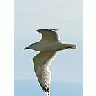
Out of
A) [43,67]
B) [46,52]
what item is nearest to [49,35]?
[46,52]

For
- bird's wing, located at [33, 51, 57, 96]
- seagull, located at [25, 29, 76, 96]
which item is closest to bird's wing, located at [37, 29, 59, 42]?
seagull, located at [25, 29, 76, 96]

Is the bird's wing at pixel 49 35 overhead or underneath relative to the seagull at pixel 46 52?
overhead

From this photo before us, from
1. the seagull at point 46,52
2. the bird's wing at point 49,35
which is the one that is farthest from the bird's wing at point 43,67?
the bird's wing at point 49,35

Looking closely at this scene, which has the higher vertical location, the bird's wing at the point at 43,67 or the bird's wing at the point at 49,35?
the bird's wing at the point at 49,35

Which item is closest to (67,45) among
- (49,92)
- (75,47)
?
(75,47)

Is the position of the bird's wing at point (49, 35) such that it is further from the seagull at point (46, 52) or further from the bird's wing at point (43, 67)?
the bird's wing at point (43, 67)

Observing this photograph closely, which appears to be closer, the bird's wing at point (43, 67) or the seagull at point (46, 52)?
the seagull at point (46, 52)

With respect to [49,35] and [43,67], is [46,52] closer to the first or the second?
[43,67]
